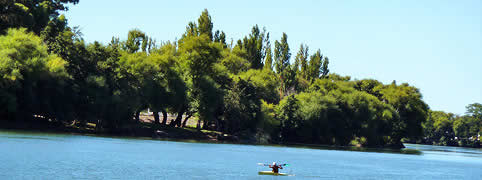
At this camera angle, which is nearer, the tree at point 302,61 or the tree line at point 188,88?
the tree line at point 188,88

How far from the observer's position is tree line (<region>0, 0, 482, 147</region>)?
8269 cm

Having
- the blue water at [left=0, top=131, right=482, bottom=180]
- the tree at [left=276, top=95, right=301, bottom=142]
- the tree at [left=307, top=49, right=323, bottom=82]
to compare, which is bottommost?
the blue water at [left=0, top=131, right=482, bottom=180]

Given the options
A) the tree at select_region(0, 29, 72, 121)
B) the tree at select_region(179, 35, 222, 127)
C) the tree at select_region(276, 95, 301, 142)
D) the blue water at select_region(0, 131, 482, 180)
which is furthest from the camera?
the tree at select_region(276, 95, 301, 142)

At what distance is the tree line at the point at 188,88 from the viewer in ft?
271

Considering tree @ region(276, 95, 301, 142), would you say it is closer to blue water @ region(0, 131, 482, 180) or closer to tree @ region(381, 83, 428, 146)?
tree @ region(381, 83, 428, 146)

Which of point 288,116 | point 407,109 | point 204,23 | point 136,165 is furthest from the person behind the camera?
point 407,109

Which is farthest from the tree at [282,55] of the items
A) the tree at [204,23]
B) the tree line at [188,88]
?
the tree at [204,23]

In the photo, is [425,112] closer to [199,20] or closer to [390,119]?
→ [390,119]

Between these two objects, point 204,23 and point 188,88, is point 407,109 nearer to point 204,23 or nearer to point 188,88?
point 204,23

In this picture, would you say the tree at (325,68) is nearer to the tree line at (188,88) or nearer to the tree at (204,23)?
the tree line at (188,88)

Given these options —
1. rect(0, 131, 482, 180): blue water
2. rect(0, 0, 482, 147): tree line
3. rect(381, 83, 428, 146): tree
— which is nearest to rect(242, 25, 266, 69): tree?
rect(0, 0, 482, 147): tree line

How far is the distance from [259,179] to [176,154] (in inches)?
747

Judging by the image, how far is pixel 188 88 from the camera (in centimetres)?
10888

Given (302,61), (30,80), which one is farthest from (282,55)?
(30,80)
